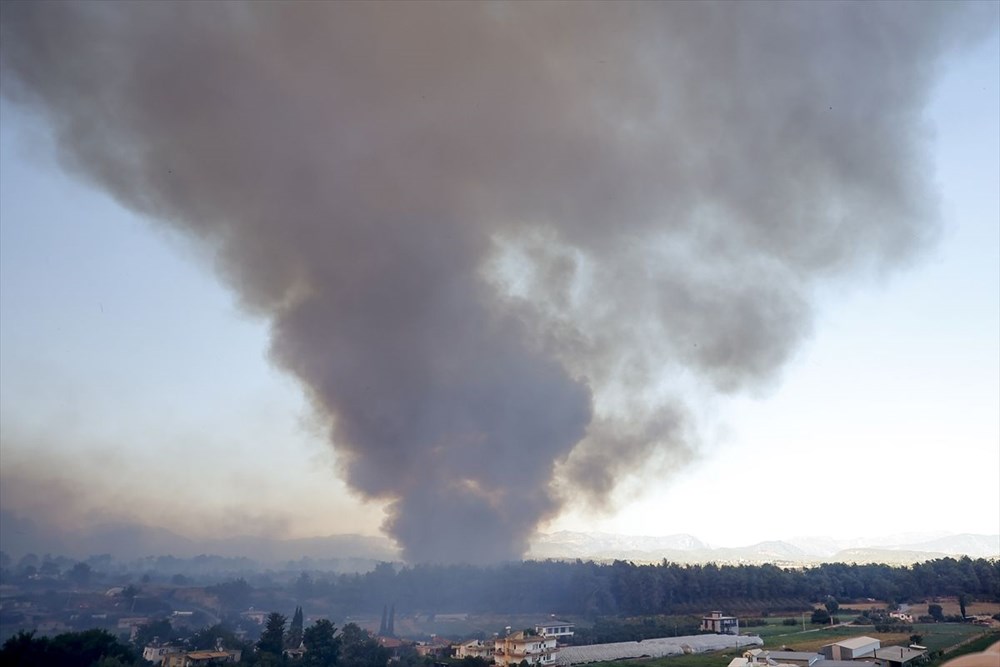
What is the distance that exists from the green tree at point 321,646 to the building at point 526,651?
7379 millimetres

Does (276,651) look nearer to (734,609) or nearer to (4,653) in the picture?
(4,653)

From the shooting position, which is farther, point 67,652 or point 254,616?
point 254,616

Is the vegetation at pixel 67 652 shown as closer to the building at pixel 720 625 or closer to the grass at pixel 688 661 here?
the grass at pixel 688 661

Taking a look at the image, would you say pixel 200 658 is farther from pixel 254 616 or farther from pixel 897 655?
pixel 897 655

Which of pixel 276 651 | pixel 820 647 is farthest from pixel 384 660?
pixel 820 647

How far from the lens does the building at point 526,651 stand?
30359 mm

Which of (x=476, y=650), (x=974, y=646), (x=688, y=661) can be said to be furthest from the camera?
(x=476, y=650)

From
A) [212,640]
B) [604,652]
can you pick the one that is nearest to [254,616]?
[212,640]

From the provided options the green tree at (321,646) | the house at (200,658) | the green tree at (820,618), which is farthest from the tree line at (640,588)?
the green tree at (321,646)

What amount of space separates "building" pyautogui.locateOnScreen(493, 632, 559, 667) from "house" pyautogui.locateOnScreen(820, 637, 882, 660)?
460 inches

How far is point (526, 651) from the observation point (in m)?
30.7

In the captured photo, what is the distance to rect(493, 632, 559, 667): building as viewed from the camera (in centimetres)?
3036

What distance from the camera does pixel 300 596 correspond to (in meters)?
60.0

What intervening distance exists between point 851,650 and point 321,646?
22.1 meters
